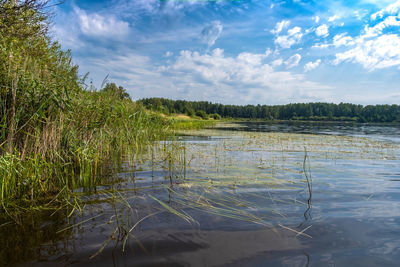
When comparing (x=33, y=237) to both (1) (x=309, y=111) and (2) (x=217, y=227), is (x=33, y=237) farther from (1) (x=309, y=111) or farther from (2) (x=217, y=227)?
(1) (x=309, y=111)

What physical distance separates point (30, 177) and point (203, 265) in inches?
135

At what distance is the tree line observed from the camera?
106 metres

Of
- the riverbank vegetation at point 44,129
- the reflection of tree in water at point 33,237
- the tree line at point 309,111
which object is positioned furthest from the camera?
the tree line at point 309,111

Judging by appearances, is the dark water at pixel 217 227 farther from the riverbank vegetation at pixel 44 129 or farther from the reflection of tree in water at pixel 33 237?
the riverbank vegetation at pixel 44 129

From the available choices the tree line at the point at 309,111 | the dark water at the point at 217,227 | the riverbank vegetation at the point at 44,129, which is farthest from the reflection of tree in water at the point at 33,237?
the tree line at the point at 309,111

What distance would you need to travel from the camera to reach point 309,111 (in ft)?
456

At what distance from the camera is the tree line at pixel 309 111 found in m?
106

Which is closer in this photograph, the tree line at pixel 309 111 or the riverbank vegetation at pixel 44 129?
the riverbank vegetation at pixel 44 129

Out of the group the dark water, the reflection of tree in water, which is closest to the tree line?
the dark water

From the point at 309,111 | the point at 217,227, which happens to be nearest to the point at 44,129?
the point at 217,227

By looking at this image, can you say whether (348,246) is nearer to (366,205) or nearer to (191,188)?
(366,205)

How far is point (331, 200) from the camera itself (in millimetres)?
4680

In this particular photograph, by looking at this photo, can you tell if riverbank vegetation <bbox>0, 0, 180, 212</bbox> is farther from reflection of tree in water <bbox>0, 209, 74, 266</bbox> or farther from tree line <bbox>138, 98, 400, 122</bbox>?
tree line <bbox>138, 98, 400, 122</bbox>

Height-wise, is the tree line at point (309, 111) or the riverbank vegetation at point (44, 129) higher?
the tree line at point (309, 111)
